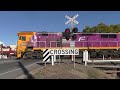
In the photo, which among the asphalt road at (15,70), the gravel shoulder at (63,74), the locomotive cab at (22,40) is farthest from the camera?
the locomotive cab at (22,40)

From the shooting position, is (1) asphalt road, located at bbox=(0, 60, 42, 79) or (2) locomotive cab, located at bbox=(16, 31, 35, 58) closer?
(1) asphalt road, located at bbox=(0, 60, 42, 79)

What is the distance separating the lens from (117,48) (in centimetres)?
4791

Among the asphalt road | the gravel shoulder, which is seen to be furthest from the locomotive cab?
the gravel shoulder

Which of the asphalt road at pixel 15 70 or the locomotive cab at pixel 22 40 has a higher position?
the locomotive cab at pixel 22 40

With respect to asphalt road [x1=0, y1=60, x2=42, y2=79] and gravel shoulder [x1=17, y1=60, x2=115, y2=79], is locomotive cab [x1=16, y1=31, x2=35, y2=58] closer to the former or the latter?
asphalt road [x1=0, y1=60, x2=42, y2=79]

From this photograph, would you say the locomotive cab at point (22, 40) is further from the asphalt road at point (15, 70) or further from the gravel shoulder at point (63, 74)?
the gravel shoulder at point (63, 74)

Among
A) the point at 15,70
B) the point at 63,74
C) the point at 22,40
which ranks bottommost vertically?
the point at 15,70

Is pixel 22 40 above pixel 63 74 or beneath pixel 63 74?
above

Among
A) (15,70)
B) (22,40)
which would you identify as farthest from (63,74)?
(22,40)

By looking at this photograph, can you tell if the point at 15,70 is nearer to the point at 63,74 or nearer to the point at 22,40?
the point at 63,74

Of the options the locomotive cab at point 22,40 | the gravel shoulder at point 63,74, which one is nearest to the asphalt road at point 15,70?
the gravel shoulder at point 63,74

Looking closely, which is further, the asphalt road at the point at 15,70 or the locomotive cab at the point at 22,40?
the locomotive cab at the point at 22,40
